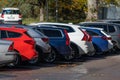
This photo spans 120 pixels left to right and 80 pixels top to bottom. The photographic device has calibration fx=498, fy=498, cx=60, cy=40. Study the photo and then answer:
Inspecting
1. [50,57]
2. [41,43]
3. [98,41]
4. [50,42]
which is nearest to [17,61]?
[41,43]

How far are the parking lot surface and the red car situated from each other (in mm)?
474

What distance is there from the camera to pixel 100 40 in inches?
925

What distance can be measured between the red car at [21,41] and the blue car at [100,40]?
6395 mm

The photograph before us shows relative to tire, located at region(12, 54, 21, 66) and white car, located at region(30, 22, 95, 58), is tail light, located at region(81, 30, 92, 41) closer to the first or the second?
white car, located at region(30, 22, 95, 58)

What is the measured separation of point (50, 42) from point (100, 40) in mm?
4485

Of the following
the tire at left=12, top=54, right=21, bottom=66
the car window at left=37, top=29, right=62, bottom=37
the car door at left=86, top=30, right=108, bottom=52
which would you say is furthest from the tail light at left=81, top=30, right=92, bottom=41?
the tire at left=12, top=54, right=21, bottom=66

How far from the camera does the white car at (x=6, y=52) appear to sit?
1564cm

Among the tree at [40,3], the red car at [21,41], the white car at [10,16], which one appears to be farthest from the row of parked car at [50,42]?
the tree at [40,3]

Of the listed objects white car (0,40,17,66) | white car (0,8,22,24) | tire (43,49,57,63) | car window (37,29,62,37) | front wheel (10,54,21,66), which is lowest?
white car (0,8,22,24)

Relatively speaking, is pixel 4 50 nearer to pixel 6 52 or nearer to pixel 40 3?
pixel 6 52

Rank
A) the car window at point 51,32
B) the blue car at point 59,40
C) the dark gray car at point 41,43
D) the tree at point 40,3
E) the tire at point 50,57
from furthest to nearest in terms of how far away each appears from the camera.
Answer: the tree at point 40,3 < the car window at point 51,32 < the blue car at point 59,40 < the tire at point 50,57 < the dark gray car at point 41,43

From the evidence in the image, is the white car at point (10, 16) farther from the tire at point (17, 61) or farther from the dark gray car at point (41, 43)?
the tire at point (17, 61)

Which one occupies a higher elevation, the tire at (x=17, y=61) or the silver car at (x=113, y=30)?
the tire at (x=17, y=61)

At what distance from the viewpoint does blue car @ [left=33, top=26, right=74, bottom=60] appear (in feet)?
64.4
